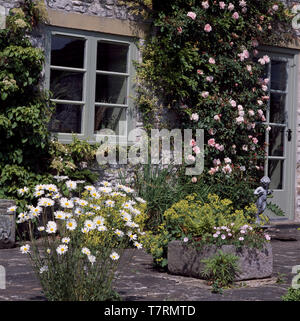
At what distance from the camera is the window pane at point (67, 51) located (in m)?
7.87

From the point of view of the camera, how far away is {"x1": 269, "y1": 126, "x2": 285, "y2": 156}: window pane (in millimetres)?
9516

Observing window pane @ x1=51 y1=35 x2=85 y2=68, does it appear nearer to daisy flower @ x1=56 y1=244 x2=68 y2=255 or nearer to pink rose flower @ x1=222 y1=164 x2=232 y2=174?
pink rose flower @ x1=222 y1=164 x2=232 y2=174

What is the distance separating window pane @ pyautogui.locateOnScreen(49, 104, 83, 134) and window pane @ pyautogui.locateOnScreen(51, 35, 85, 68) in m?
0.56

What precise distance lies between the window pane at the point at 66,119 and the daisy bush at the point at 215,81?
0.90m

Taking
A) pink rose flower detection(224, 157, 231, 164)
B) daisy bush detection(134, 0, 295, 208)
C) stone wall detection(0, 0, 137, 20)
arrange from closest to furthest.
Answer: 1. stone wall detection(0, 0, 137, 20)
2. daisy bush detection(134, 0, 295, 208)
3. pink rose flower detection(224, 157, 231, 164)

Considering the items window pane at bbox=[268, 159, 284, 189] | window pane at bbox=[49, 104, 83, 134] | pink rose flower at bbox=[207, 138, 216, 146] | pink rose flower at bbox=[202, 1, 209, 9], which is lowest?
window pane at bbox=[268, 159, 284, 189]

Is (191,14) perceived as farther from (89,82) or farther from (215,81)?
(89,82)

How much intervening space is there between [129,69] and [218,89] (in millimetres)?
1321

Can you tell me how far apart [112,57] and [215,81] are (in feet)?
4.94

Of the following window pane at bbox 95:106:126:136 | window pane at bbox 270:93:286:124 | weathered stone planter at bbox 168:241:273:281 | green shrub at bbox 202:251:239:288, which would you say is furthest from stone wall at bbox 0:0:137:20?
green shrub at bbox 202:251:239:288

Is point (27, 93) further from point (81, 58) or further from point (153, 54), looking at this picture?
point (153, 54)

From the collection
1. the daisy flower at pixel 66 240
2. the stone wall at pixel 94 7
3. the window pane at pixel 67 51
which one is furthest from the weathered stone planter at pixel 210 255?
the stone wall at pixel 94 7

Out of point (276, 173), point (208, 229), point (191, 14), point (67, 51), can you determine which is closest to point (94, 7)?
point (67, 51)

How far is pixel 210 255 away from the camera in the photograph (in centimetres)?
502
